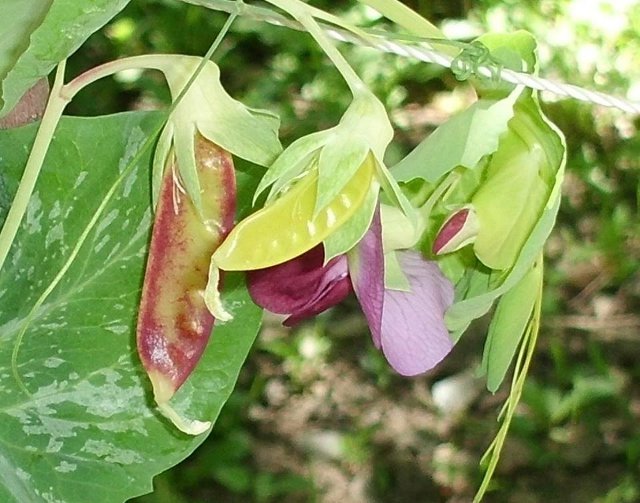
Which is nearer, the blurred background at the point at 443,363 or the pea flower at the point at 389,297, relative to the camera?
the pea flower at the point at 389,297

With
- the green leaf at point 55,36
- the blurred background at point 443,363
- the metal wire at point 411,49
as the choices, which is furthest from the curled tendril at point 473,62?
the blurred background at point 443,363

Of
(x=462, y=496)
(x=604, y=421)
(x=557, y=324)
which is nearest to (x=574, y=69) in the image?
(x=557, y=324)

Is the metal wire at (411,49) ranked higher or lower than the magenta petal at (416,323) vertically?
higher

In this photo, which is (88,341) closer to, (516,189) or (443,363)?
(516,189)

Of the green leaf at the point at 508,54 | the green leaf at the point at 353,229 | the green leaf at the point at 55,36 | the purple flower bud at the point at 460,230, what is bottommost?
the purple flower bud at the point at 460,230

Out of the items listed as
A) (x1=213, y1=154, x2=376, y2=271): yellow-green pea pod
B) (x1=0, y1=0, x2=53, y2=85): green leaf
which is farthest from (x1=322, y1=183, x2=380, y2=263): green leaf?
(x1=0, y1=0, x2=53, y2=85): green leaf

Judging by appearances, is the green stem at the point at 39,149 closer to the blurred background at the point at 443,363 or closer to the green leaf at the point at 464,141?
the green leaf at the point at 464,141

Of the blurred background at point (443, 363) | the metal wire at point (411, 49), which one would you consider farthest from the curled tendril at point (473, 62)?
the blurred background at point (443, 363)
